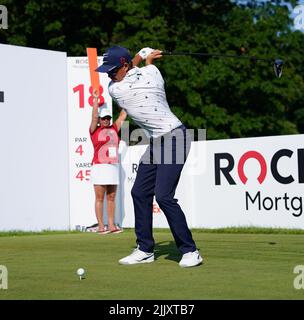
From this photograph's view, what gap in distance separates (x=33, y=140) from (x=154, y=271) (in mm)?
7021

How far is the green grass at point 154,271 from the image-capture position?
5.97 metres

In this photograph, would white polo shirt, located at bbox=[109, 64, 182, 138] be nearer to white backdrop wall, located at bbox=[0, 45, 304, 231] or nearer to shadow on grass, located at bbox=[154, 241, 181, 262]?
shadow on grass, located at bbox=[154, 241, 181, 262]

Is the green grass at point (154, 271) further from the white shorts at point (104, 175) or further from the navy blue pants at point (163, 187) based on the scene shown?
the white shorts at point (104, 175)

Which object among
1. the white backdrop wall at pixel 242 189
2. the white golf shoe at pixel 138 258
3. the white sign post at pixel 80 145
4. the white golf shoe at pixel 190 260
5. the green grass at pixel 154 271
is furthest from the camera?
the white sign post at pixel 80 145

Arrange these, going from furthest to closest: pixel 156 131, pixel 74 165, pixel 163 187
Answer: pixel 74 165 < pixel 156 131 < pixel 163 187

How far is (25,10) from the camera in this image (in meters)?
30.4

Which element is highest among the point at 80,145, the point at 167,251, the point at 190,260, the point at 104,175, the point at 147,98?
the point at 147,98

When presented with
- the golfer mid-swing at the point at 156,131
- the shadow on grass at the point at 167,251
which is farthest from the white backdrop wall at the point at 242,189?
the golfer mid-swing at the point at 156,131

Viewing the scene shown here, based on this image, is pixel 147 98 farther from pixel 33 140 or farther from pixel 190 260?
pixel 33 140

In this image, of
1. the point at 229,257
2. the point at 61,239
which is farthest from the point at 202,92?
the point at 229,257

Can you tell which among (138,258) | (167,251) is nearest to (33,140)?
(167,251)

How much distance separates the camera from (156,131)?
25.6 ft

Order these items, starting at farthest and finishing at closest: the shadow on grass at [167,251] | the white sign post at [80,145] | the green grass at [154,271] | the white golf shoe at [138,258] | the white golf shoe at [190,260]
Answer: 1. the white sign post at [80,145]
2. the shadow on grass at [167,251]
3. the white golf shoe at [138,258]
4. the white golf shoe at [190,260]
5. the green grass at [154,271]

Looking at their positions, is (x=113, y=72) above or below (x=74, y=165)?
above
